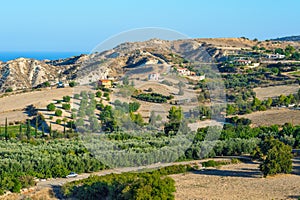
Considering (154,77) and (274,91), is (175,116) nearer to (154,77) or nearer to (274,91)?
(154,77)

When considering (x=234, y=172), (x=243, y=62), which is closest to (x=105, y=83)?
(x=234, y=172)

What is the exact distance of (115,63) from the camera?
4972 cm

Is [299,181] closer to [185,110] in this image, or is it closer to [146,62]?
[185,110]

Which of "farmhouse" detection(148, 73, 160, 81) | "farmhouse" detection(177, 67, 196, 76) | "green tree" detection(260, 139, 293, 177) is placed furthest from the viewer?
"farmhouse" detection(148, 73, 160, 81)

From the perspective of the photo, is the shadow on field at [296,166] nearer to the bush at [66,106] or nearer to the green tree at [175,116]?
the green tree at [175,116]

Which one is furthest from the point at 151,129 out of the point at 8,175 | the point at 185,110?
the point at 8,175

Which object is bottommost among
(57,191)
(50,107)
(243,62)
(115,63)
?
(57,191)

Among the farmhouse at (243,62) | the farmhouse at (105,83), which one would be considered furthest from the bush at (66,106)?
the farmhouse at (243,62)

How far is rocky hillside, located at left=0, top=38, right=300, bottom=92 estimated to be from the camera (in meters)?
37.0

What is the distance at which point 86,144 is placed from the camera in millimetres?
25750

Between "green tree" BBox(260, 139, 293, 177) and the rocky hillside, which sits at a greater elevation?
the rocky hillside

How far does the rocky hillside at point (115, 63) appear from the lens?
1458 inches

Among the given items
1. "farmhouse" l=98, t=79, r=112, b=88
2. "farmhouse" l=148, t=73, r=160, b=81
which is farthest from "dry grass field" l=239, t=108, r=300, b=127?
"farmhouse" l=98, t=79, r=112, b=88

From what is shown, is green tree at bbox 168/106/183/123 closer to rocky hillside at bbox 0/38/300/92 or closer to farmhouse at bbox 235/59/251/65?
rocky hillside at bbox 0/38/300/92
